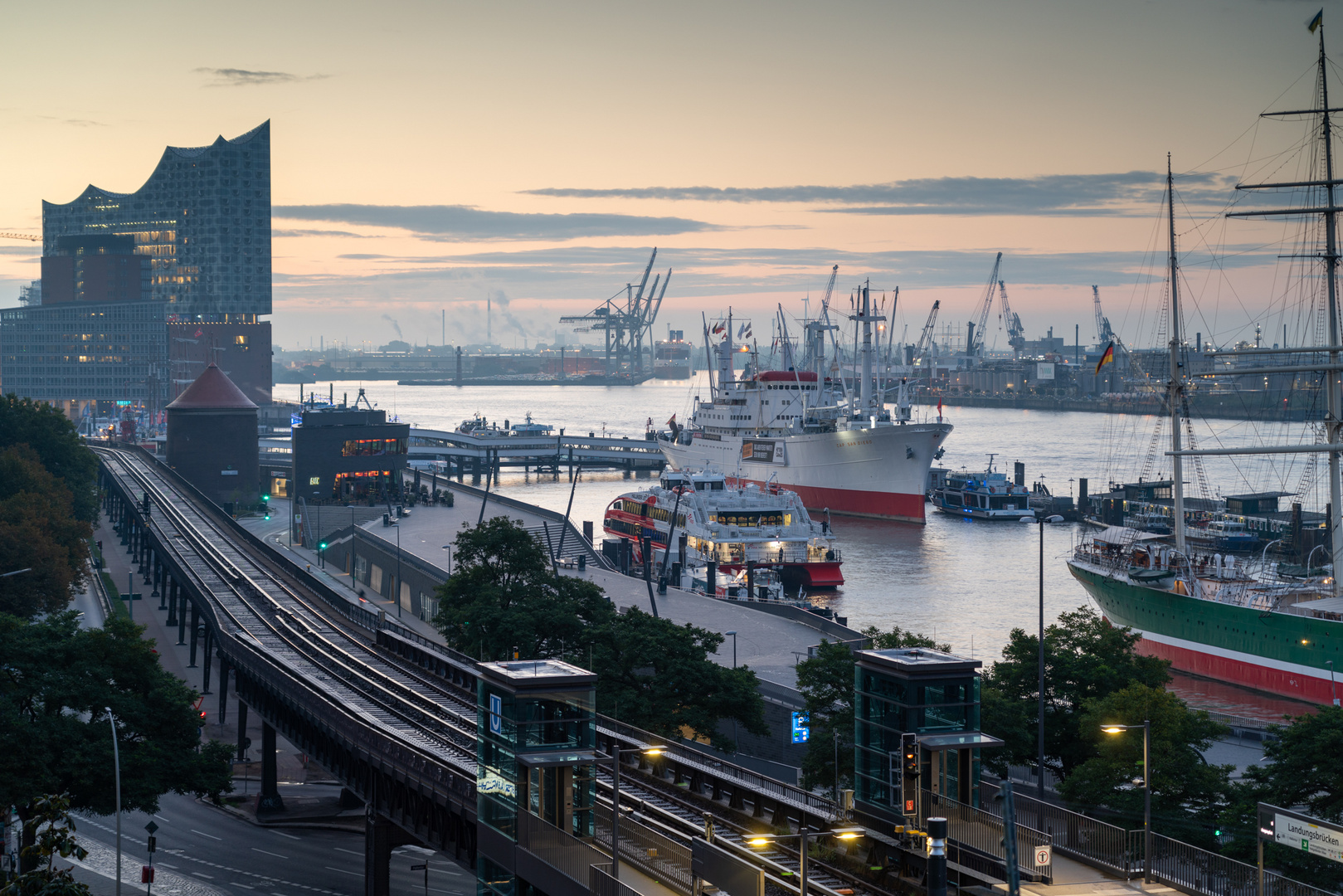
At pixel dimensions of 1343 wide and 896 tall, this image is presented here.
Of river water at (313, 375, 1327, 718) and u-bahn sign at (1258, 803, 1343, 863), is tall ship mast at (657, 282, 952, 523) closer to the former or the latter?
river water at (313, 375, 1327, 718)

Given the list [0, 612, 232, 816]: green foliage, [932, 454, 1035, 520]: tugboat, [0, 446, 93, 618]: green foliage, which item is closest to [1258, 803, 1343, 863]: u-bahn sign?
[0, 612, 232, 816]: green foliage

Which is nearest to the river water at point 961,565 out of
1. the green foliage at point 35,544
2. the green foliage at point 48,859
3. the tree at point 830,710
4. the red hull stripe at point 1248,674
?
the red hull stripe at point 1248,674

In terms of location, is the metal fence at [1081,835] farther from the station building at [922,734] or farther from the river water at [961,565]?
the river water at [961,565]

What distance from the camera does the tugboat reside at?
117625 millimetres

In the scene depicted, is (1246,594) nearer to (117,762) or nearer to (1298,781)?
(1298,781)

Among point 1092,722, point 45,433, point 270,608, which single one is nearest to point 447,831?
point 1092,722

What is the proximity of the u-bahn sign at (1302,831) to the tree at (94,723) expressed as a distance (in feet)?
75.7

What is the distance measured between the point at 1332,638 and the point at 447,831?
1503 inches

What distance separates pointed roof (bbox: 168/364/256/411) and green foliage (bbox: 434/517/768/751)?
7450 centimetres

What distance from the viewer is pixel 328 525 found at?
285 ft

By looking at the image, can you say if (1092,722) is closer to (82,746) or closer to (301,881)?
(301,881)

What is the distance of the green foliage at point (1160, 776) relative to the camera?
25766mm

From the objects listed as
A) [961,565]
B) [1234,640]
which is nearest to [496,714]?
[1234,640]

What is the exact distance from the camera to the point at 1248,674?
5328 cm
